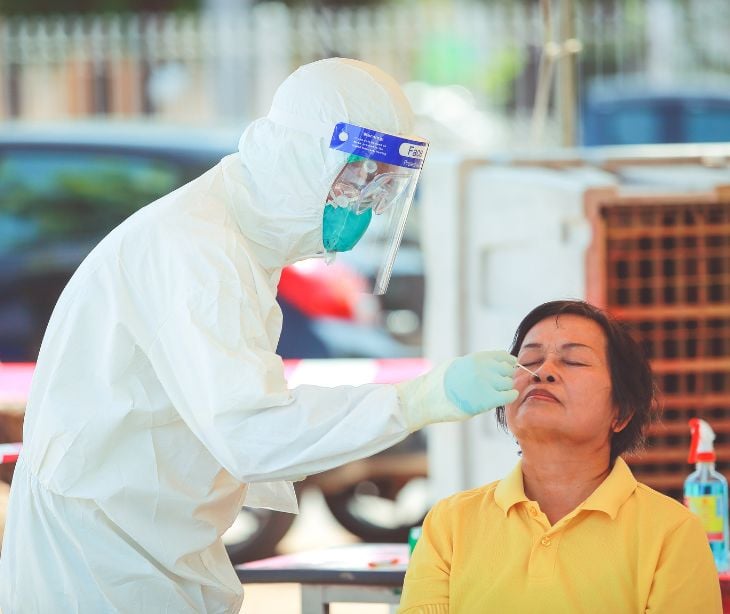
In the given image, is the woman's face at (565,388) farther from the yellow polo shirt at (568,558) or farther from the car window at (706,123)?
the car window at (706,123)

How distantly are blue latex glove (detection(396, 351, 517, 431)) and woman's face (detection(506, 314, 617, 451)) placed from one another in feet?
1.43

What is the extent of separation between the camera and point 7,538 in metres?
2.83

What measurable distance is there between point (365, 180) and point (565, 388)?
596 millimetres

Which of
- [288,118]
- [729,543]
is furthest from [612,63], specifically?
[288,118]

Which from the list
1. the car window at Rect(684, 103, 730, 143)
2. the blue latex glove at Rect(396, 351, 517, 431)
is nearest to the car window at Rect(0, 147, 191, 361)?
the car window at Rect(684, 103, 730, 143)

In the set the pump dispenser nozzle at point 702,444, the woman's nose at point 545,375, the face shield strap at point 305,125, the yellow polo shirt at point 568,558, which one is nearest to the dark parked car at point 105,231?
the pump dispenser nozzle at point 702,444

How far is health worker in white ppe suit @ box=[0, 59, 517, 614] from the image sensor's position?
2500 millimetres

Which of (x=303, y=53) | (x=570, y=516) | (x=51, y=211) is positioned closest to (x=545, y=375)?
(x=570, y=516)

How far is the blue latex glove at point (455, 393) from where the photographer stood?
250cm

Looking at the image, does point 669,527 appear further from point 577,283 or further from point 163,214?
point 577,283

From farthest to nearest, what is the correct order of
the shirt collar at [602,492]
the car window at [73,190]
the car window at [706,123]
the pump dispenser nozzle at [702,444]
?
the car window at [706,123], the car window at [73,190], the pump dispenser nozzle at [702,444], the shirt collar at [602,492]

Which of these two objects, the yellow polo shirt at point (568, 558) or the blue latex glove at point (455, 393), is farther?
the yellow polo shirt at point (568, 558)

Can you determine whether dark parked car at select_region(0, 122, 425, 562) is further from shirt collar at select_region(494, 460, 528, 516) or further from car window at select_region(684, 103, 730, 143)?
shirt collar at select_region(494, 460, 528, 516)

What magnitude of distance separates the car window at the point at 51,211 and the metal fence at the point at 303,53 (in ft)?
18.0
